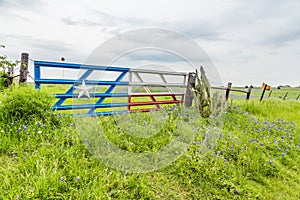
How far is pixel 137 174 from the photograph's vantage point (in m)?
2.69

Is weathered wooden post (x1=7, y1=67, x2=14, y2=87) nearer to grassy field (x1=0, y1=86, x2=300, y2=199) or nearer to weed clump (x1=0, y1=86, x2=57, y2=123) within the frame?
weed clump (x1=0, y1=86, x2=57, y2=123)

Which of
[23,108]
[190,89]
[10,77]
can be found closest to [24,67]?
[10,77]

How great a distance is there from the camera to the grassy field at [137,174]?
2.28 m

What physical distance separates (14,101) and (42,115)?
531mm

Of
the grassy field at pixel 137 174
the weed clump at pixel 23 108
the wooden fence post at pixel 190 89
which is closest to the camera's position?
the grassy field at pixel 137 174

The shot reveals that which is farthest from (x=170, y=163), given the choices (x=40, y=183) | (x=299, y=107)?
(x=299, y=107)

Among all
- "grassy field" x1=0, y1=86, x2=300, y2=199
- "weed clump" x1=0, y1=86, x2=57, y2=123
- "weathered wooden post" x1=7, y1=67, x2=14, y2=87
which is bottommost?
"grassy field" x1=0, y1=86, x2=300, y2=199

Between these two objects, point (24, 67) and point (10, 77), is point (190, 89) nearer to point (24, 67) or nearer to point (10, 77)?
point (24, 67)

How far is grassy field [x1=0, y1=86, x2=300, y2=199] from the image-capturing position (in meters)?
2.28

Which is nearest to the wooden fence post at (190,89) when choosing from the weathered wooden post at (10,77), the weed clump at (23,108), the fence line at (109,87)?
the fence line at (109,87)

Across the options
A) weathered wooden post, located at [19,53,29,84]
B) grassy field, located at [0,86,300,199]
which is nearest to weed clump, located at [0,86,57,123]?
grassy field, located at [0,86,300,199]

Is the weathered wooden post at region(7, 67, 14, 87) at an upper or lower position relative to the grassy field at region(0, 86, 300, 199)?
upper

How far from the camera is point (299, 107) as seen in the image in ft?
36.0

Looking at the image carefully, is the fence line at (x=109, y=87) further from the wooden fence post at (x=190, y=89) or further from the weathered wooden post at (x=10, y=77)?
the weathered wooden post at (x=10, y=77)
